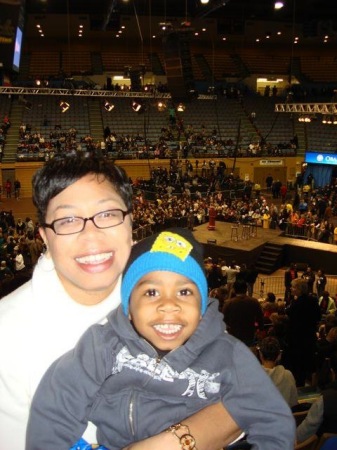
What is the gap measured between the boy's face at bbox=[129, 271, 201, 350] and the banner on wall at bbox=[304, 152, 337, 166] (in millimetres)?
24730

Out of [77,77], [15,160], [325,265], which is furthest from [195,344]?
[77,77]

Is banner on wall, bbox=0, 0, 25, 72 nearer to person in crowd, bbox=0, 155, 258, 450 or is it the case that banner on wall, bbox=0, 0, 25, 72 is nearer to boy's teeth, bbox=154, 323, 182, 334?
person in crowd, bbox=0, 155, 258, 450

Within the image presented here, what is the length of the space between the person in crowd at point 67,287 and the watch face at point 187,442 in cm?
2

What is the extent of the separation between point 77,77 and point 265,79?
14185 millimetres

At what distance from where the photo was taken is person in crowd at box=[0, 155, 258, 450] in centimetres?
141

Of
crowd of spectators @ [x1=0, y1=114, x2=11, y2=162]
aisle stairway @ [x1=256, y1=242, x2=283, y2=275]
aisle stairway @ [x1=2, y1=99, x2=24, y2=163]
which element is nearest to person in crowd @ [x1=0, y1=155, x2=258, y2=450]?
aisle stairway @ [x1=256, y1=242, x2=283, y2=275]

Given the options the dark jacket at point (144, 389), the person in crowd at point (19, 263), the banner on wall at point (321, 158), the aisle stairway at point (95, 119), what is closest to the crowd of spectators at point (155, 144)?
the aisle stairway at point (95, 119)

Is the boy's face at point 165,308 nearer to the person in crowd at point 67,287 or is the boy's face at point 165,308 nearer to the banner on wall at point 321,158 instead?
the person in crowd at point 67,287

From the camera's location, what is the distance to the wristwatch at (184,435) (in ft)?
4.40

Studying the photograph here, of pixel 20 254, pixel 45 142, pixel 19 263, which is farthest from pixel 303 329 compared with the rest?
pixel 45 142

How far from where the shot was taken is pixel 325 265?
43.9ft

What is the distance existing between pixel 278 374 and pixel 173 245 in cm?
236

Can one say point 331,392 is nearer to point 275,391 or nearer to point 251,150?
point 275,391

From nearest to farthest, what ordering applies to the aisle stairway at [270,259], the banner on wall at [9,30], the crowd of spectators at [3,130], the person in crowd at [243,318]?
the person in crowd at [243,318]
the banner on wall at [9,30]
the aisle stairway at [270,259]
the crowd of spectators at [3,130]
